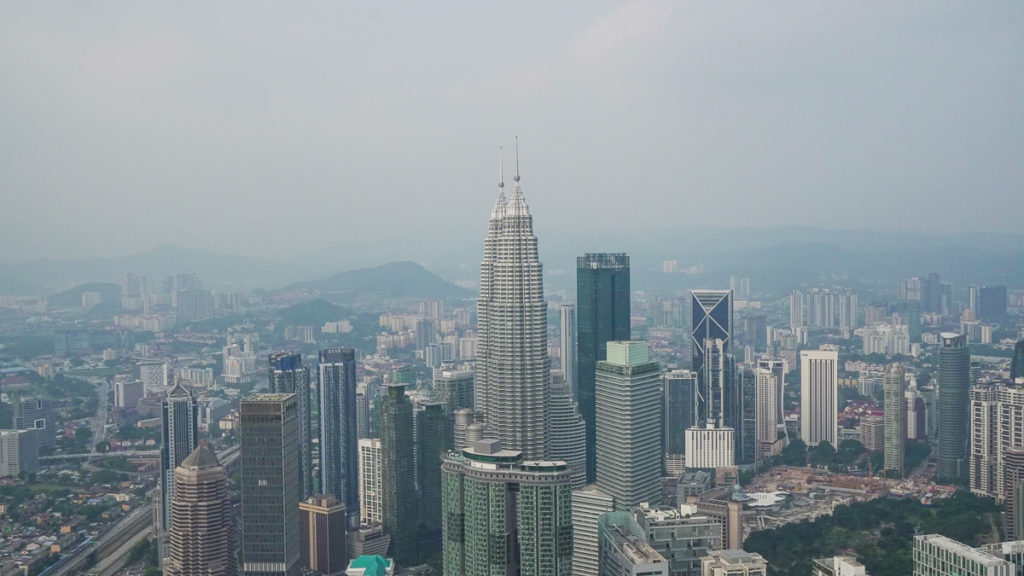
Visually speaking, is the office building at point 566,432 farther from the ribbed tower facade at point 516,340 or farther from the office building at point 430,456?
the office building at point 430,456

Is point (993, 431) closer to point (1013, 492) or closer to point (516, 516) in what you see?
point (1013, 492)

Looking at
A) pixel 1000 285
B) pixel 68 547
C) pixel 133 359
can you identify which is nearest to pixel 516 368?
pixel 68 547

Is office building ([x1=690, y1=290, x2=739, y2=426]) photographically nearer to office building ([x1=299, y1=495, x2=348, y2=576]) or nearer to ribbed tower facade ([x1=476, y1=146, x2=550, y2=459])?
ribbed tower facade ([x1=476, y1=146, x2=550, y2=459])

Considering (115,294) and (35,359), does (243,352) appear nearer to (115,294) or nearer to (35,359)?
(115,294)

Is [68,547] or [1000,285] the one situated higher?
[1000,285]

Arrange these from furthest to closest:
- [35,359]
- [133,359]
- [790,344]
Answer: [790,344], [133,359], [35,359]

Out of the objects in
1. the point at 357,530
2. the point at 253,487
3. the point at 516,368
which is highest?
the point at 516,368
